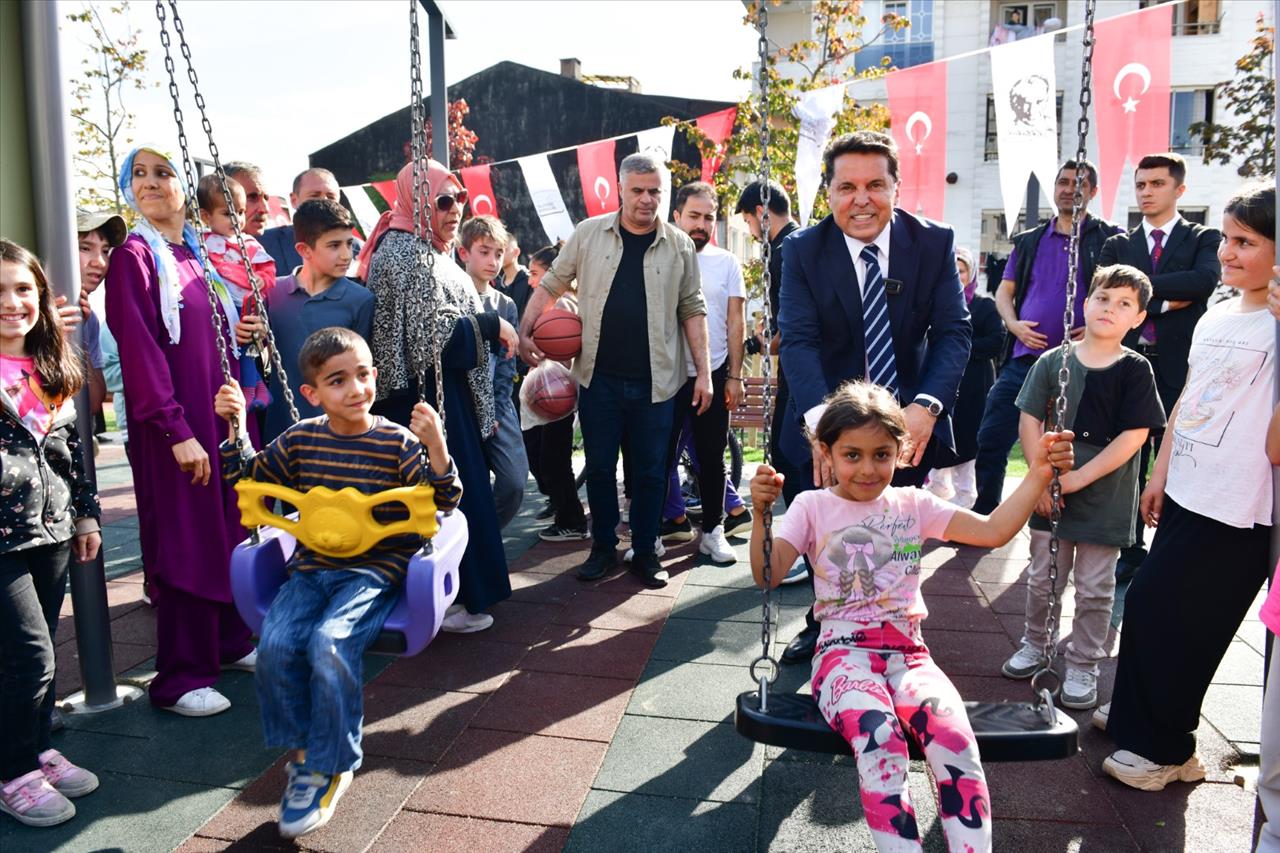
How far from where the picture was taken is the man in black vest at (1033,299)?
5148 millimetres

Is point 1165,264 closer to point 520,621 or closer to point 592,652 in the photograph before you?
point 592,652

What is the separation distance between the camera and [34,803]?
2.66 metres

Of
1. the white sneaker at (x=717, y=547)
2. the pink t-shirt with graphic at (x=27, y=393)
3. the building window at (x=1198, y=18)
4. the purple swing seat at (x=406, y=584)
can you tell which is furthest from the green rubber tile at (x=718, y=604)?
the building window at (x=1198, y=18)

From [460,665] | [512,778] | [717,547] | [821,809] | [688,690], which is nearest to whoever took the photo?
[821,809]

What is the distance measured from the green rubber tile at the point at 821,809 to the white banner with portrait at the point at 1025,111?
7.40 meters

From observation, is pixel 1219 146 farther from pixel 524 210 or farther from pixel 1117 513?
pixel 524 210

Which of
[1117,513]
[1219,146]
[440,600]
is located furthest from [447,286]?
[1219,146]

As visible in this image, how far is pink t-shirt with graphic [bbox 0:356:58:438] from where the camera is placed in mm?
2693

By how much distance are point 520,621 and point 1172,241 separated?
394 centimetres

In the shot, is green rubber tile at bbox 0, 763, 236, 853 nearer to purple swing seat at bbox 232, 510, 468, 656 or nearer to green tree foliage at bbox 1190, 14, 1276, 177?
purple swing seat at bbox 232, 510, 468, 656

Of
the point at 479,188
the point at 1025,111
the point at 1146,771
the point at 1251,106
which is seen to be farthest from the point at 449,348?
the point at 1251,106

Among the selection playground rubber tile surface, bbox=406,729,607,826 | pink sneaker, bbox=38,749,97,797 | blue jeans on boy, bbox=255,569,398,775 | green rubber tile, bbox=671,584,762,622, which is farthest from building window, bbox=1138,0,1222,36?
pink sneaker, bbox=38,749,97,797

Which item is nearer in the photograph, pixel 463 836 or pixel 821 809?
pixel 463 836

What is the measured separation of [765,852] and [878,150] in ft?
7.32
